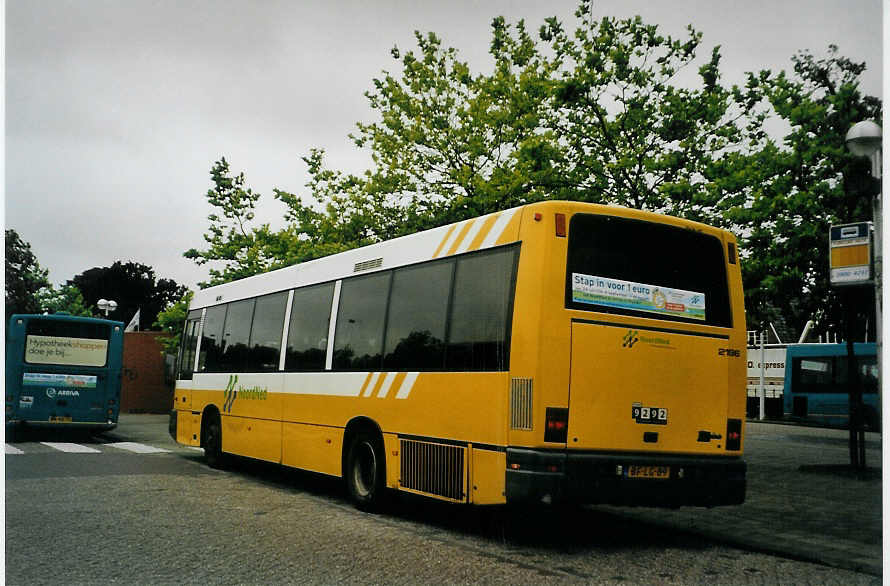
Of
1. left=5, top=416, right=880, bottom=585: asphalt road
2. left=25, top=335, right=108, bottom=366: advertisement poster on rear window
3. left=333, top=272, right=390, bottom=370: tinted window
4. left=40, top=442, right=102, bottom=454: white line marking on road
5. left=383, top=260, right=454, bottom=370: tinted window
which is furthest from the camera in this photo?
left=25, top=335, right=108, bottom=366: advertisement poster on rear window

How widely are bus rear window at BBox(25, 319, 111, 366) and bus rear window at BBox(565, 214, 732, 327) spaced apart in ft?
54.6

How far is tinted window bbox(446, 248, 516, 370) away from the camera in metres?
7.77

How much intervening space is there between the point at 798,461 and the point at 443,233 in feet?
36.4

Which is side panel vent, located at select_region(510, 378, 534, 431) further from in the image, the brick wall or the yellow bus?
the brick wall

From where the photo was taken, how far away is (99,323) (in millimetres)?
21766

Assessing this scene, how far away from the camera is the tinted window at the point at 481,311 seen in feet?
25.5

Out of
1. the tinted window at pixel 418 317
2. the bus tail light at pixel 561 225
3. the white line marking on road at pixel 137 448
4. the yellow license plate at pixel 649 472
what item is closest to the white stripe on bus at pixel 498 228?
the bus tail light at pixel 561 225

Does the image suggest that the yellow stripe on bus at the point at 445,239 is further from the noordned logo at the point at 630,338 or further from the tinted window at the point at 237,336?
the tinted window at the point at 237,336

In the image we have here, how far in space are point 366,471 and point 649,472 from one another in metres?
3.33

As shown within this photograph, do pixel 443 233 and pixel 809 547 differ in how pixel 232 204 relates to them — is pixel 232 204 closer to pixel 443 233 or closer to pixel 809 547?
pixel 443 233

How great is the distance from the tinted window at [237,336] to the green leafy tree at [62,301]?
15.7 metres

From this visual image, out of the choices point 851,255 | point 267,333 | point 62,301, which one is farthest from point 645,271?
point 62,301

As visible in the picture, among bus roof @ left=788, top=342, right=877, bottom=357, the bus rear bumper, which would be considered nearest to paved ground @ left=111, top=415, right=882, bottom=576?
the bus rear bumper

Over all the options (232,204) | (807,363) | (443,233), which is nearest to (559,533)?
(443,233)
